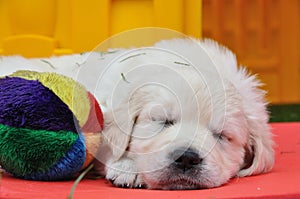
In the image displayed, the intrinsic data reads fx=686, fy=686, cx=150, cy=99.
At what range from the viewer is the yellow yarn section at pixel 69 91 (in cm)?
292

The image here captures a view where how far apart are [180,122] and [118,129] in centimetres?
29

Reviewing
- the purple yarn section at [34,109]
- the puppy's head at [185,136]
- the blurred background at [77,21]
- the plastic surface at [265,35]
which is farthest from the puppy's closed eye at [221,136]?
the plastic surface at [265,35]

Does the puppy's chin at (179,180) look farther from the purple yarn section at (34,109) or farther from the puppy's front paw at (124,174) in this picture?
the purple yarn section at (34,109)

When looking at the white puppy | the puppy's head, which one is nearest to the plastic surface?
the white puppy

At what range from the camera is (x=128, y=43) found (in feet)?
13.4

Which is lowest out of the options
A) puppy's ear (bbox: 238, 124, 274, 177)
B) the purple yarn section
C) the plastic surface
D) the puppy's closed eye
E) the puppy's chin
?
the plastic surface

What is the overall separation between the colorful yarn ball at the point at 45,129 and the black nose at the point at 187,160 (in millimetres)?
414

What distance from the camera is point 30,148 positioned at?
2789 mm

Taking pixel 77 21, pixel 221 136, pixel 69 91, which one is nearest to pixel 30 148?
pixel 69 91

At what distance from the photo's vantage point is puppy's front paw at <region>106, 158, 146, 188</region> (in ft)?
9.56

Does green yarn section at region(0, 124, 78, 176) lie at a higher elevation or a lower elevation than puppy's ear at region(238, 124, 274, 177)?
higher

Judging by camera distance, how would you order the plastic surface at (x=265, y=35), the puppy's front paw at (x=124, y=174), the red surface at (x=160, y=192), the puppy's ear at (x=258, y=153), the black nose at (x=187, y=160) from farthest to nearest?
1. the plastic surface at (x=265, y=35)
2. the puppy's ear at (x=258, y=153)
3. the puppy's front paw at (x=124, y=174)
4. the black nose at (x=187, y=160)
5. the red surface at (x=160, y=192)

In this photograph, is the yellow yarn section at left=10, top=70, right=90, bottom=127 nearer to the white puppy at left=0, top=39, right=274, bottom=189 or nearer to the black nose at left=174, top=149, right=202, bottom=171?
the white puppy at left=0, top=39, right=274, bottom=189

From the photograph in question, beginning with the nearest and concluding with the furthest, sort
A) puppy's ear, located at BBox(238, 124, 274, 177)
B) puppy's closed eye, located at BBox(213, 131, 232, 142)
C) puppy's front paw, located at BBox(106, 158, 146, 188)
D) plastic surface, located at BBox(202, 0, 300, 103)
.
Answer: puppy's front paw, located at BBox(106, 158, 146, 188) < puppy's closed eye, located at BBox(213, 131, 232, 142) < puppy's ear, located at BBox(238, 124, 274, 177) < plastic surface, located at BBox(202, 0, 300, 103)
